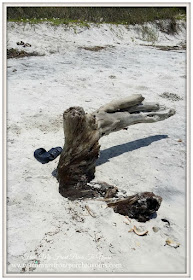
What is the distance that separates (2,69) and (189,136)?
395cm

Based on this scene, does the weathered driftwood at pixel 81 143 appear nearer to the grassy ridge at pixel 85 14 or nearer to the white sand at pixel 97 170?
the white sand at pixel 97 170

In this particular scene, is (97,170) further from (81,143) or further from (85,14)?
(85,14)

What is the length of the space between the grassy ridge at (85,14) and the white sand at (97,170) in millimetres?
5119

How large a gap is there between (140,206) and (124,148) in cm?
194

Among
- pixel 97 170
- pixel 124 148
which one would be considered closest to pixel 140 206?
pixel 97 170

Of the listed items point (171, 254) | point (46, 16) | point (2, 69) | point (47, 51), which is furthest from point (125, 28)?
point (171, 254)

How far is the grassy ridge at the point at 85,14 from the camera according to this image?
47.2 ft

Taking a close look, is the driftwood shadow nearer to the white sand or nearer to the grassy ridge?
the white sand

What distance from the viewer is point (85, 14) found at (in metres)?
15.6

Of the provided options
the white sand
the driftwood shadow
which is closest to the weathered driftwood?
the white sand

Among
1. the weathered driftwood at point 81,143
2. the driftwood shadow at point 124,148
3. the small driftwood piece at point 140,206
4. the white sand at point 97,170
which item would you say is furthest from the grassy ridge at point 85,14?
the small driftwood piece at point 140,206

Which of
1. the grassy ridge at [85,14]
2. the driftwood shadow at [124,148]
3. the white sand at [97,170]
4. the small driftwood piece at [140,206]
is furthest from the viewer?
the grassy ridge at [85,14]

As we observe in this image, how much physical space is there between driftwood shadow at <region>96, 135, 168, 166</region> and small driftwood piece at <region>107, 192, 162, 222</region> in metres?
1.28

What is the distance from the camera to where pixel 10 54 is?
34.0ft
